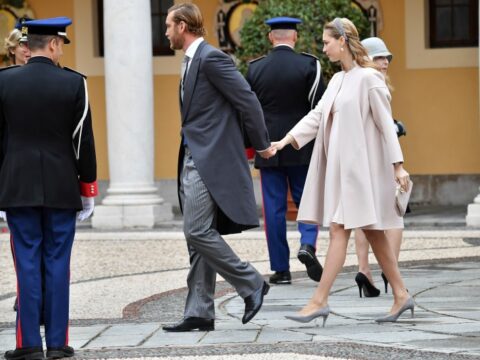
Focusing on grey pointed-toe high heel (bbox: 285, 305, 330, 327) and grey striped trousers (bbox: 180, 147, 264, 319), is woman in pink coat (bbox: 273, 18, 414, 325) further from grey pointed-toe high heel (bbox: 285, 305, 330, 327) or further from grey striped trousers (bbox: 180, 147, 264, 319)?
grey striped trousers (bbox: 180, 147, 264, 319)

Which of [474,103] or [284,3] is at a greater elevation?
[284,3]

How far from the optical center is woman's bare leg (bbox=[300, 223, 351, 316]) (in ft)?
25.2

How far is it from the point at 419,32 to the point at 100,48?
4.23 meters

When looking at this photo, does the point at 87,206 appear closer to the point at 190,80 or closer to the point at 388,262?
the point at 190,80

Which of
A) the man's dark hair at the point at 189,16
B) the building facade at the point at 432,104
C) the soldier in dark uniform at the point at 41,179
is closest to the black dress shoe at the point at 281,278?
the man's dark hair at the point at 189,16

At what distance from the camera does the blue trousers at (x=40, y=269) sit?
22.6 feet

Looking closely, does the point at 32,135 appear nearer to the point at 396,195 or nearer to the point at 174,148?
the point at 396,195

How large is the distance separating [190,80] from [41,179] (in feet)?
3.61

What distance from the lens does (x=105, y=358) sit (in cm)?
662

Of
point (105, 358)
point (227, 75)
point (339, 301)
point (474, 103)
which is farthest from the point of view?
point (474, 103)

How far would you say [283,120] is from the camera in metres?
10.5

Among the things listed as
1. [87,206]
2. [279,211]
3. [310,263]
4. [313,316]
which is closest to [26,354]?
[87,206]

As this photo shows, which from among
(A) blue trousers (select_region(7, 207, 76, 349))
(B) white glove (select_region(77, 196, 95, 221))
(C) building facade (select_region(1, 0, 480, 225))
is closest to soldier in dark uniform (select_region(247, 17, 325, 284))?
(B) white glove (select_region(77, 196, 95, 221))

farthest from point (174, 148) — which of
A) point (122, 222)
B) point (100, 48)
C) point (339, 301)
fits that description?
point (339, 301)
